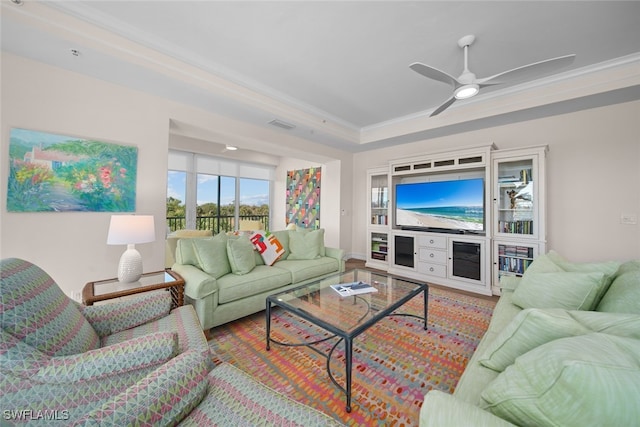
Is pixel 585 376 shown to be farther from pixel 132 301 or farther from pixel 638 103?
pixel 638 103

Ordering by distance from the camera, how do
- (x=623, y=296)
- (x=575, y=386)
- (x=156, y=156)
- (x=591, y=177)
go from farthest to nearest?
1. (x=591, y=177)
2. (x=156, y=156)
3. (x=623, y=296)
4. (x=575, y=386)

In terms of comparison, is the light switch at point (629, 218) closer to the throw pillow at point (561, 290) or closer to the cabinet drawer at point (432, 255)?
the cabinet drawer at point (432, 255)

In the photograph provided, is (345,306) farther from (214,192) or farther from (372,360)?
(214,192)

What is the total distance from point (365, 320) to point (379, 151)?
4066 mm

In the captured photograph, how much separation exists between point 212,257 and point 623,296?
2.91 m

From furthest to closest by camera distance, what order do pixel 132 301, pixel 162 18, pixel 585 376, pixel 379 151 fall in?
pixel 379 151
pixel 162 18
pixel 132 301
pixel 585 376

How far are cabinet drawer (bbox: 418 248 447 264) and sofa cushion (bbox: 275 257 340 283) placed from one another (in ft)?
4.80

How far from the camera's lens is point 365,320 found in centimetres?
173

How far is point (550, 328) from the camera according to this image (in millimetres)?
885

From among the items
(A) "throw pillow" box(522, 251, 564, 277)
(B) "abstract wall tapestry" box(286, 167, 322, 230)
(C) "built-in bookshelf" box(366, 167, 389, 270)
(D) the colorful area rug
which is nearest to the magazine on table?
(D) the colorful area rug

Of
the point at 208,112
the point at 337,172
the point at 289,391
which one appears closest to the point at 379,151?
the point at 337,172

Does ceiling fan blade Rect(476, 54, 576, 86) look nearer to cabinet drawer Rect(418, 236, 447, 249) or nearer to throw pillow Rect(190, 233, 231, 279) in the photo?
cabinet drawer Rect(418, 236, 447, 249)

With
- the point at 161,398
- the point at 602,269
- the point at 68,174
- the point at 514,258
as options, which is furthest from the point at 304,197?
the point at 161,398

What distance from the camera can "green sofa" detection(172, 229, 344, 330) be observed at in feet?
7.30
